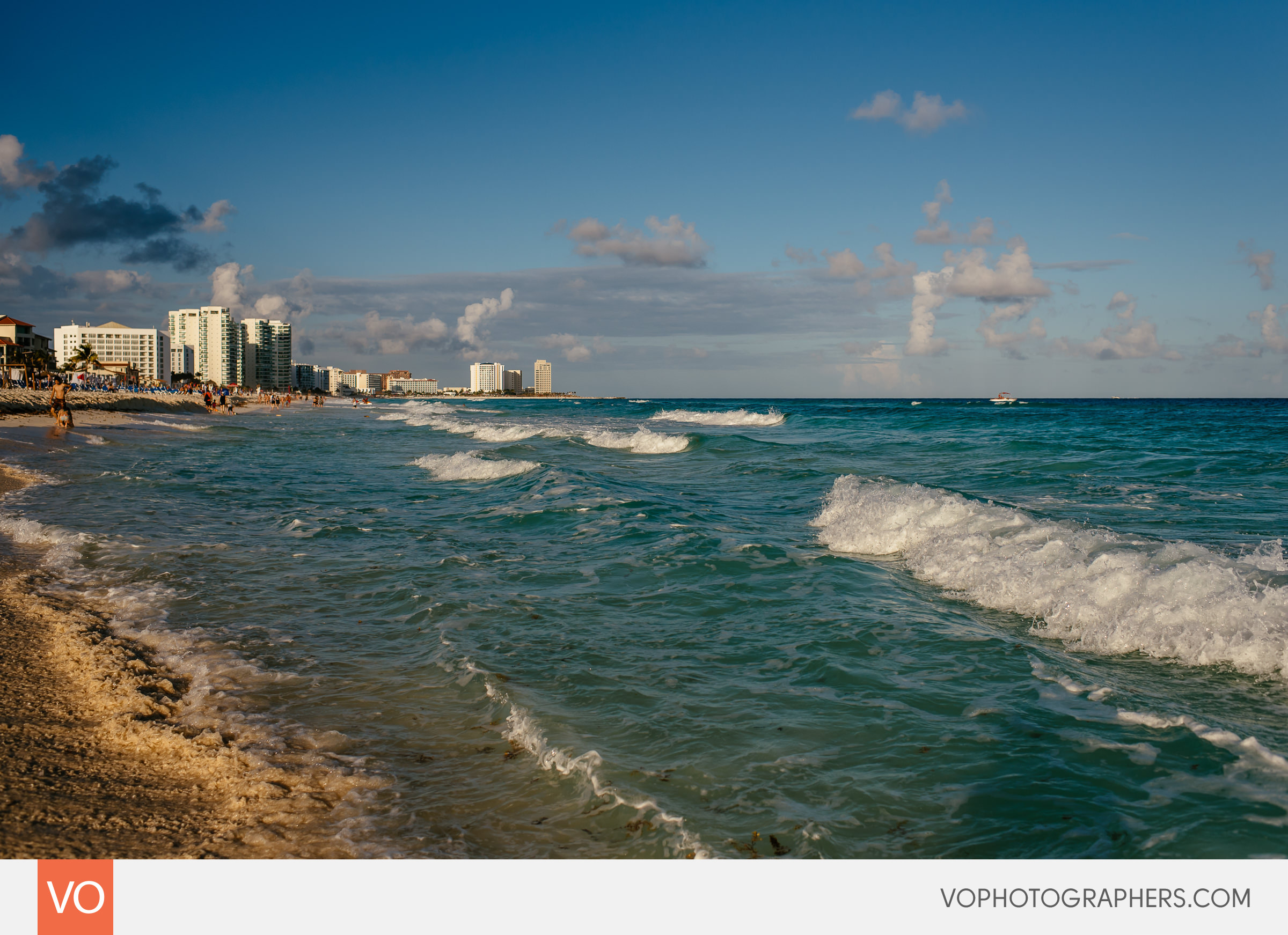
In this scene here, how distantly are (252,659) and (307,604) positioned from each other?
1.72m

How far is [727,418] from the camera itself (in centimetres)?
6181

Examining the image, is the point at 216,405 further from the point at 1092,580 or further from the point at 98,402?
the point at 1092,580

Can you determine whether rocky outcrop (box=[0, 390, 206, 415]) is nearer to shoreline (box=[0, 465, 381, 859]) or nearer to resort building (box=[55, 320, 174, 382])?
shoreline (box=[0, 465, 381, 859])

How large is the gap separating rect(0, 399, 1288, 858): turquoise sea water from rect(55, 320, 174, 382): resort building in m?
185

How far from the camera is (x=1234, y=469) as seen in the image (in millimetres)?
19984

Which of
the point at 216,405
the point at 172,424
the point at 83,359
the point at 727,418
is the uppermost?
the point at 83,359

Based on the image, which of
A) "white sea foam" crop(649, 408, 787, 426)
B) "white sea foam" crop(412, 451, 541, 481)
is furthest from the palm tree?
"white sea foam" crop(412, 451, 541, 481)

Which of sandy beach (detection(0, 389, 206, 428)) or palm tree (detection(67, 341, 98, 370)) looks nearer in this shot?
sandy beach (detection(0, 389, 206, 428))

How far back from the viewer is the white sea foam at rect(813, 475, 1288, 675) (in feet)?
20.3

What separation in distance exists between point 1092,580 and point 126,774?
8623 millimetres

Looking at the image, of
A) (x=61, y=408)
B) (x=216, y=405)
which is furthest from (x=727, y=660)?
(x=216, y=405)
